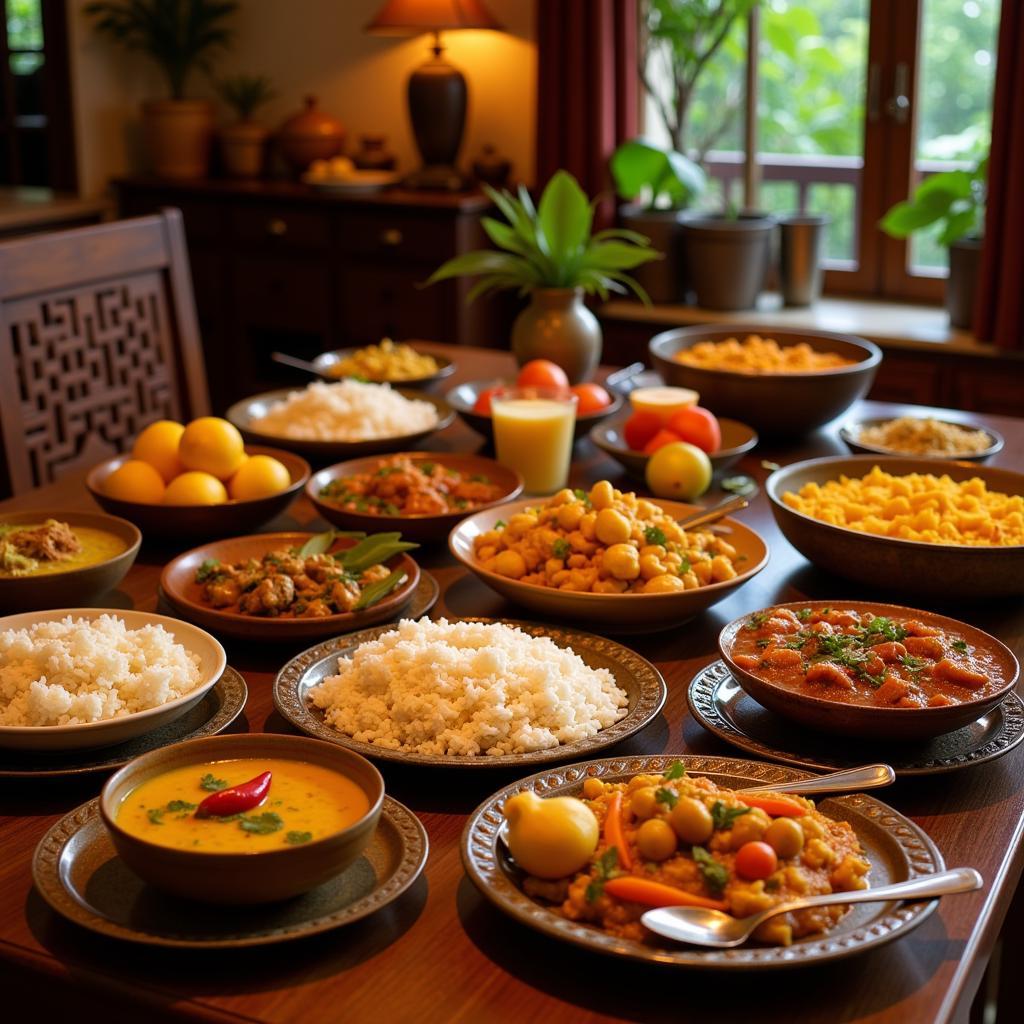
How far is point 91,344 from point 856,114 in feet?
9.39

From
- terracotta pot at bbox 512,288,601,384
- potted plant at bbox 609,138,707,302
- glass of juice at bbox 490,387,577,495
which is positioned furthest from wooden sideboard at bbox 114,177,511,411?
glass of juice at bbox 490,387,577,495

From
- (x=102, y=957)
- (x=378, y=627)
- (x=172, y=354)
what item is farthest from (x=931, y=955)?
(x=172, y=354)

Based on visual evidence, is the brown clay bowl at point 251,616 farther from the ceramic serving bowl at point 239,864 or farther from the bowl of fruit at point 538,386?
the bowl of fruit at point 538,386

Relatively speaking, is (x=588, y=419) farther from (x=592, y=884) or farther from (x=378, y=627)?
(x=592, y=884)

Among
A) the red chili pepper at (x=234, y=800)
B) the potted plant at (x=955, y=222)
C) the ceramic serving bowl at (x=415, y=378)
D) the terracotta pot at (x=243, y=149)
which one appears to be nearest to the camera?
the red chili pepper at (x=234, y=800)

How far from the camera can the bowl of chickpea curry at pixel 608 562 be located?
4.97ft

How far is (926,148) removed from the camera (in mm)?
4402

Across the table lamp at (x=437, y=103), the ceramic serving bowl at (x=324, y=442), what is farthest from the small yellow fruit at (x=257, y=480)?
the table lamp at (x=437, y=103)

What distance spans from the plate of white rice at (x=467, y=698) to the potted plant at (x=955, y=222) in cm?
313

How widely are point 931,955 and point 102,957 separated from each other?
60 cm

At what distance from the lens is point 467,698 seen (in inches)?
48.3

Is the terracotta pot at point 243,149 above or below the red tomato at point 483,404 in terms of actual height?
above

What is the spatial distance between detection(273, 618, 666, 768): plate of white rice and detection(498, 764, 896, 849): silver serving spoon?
16cm

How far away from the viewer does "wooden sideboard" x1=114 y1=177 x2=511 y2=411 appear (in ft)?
15.2
